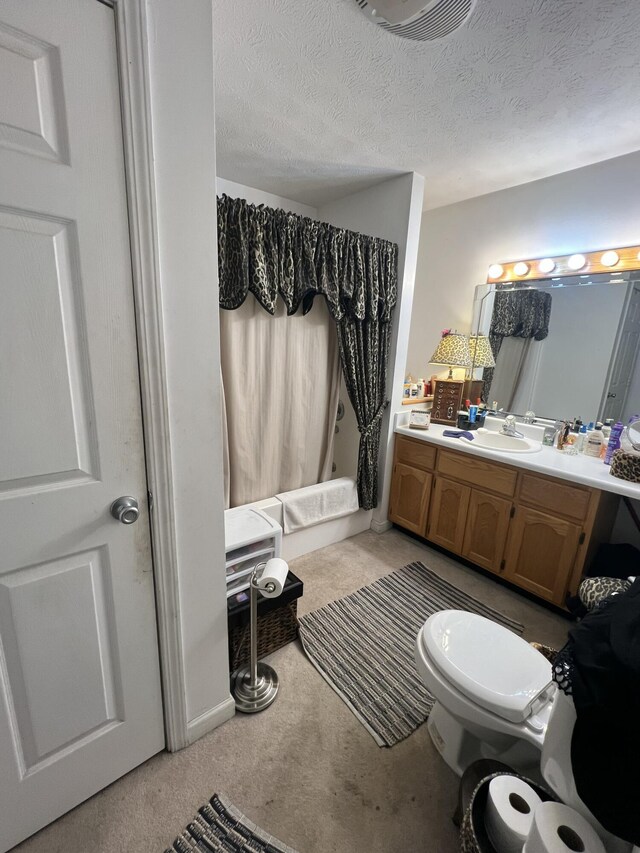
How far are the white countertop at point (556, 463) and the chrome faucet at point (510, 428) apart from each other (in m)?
0.21

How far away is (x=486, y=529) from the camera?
6.96 ft

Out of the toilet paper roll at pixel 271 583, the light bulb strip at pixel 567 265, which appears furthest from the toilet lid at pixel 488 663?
the light bulb strip at pixel 567 265

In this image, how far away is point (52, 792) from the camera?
1003 mm

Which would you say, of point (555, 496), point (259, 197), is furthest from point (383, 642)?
point (259, 197)

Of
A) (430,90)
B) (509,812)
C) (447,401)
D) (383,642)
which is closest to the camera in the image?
(509,812)

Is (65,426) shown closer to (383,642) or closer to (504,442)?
(383,642)

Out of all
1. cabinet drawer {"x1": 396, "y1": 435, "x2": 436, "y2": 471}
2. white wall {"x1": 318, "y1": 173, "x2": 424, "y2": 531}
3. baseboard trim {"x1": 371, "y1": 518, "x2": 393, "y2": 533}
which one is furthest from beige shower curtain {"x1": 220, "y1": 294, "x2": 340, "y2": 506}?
baseboard trim {"x1": 371, "y1": 518, "x2": 393, "y2": 533}

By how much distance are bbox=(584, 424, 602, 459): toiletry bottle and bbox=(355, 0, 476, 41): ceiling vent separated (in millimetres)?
1986

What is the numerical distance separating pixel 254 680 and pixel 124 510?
1006mm

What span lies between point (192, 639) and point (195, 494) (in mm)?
512

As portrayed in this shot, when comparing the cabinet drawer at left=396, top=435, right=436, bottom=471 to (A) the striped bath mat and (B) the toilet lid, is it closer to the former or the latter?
(A) the striped bath mat

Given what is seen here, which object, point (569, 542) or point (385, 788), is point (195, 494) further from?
point (569, 542)

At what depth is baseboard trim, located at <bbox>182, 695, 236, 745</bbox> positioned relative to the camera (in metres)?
1.25

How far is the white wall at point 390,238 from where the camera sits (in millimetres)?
2242
